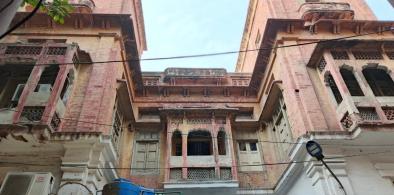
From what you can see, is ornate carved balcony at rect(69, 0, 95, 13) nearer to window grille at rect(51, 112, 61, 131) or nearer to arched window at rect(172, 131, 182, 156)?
window grille at rect(51, 112, 61, 131)

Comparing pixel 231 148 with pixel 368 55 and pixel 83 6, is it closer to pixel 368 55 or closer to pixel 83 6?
pixel 368 55

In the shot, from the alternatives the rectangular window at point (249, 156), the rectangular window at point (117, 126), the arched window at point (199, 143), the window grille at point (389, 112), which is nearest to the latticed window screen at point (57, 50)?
the rectangular window at point (117, 126)

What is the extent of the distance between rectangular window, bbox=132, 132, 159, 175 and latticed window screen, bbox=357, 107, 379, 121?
7.95 m

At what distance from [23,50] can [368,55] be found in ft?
39.4

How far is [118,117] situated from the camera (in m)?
12.9

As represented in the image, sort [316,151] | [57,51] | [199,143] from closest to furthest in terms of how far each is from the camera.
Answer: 1. [316,151]
2. [57,51]
3. [199,143]

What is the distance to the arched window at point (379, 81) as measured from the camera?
11.2m

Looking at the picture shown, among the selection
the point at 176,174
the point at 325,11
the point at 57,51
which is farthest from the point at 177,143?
the point at 325,11

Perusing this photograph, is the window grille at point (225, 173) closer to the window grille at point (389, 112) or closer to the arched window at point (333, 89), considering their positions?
the arched window at point (333, 89)

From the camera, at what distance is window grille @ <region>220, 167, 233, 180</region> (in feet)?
39.4

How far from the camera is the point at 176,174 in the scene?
1210cm

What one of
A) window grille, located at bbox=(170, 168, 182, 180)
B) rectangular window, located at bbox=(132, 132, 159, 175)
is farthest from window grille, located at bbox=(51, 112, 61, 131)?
window grille, located at bbox=(170, 168, 182, 180)

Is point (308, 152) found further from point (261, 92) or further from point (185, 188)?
point (261, 92)

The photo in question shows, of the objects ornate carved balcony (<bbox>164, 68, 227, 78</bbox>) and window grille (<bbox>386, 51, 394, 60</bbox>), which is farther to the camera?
ornate carved balcony (<bbox>164, 68, 227, 78</bbox>)
